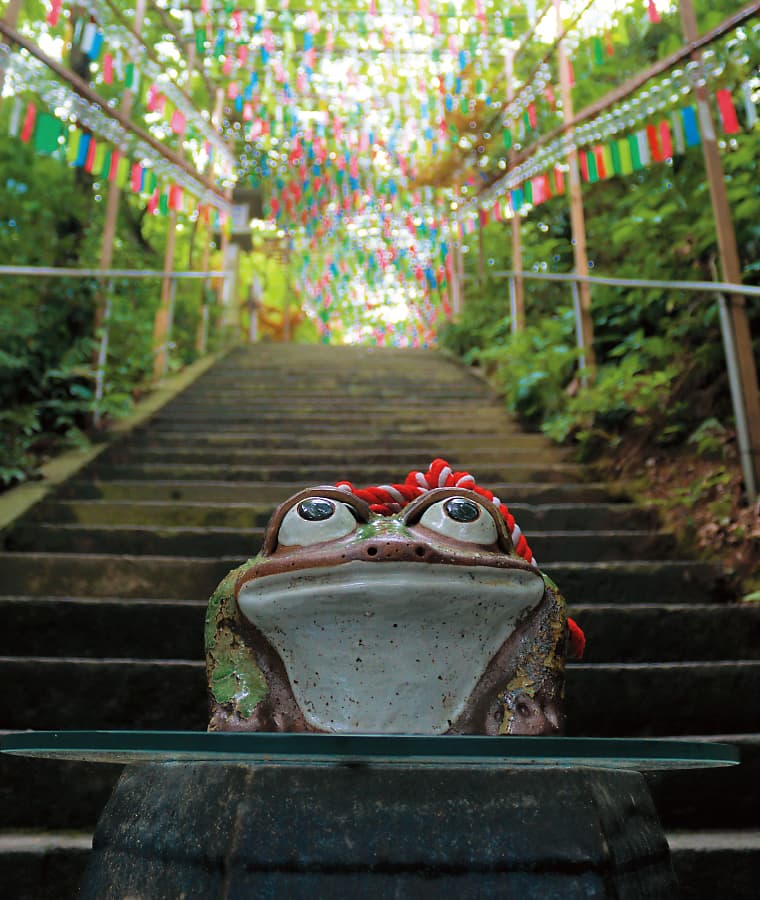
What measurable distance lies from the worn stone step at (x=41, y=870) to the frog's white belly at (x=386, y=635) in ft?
2.85

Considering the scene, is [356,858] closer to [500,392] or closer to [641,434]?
[641,434]

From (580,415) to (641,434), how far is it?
1.56ft

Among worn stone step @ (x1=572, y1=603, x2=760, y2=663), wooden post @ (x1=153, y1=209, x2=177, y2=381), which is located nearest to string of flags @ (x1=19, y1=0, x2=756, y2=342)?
wooden post @ (x1=153, y1=209, x2=177, y2=381)

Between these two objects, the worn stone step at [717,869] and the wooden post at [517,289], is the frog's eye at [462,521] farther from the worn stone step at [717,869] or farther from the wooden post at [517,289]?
the wooden post at [517,289]

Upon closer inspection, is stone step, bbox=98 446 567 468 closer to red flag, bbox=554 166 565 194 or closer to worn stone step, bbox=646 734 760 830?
red flag, bbox=554 166 565 194

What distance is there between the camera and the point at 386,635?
35.4 inches

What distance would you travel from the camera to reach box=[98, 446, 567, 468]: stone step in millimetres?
3811

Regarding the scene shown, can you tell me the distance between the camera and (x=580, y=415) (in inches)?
154

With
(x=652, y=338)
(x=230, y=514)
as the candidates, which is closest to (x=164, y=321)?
(x=230, y=514)

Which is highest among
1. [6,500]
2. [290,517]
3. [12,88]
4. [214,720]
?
[12,88]

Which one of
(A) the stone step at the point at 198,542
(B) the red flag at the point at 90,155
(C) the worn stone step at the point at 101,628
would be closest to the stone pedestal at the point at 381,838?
(C) the worn stone step at the point at 101,628

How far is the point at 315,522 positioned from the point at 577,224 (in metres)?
4.05

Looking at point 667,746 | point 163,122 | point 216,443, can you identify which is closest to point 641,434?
point 216,443

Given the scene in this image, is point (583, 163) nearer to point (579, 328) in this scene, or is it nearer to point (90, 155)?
point (579, 328)
